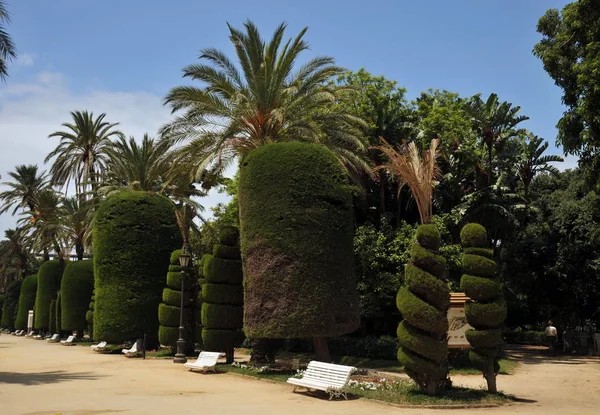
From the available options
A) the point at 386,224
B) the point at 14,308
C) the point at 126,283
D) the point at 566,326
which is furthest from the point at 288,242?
the point at 14,308

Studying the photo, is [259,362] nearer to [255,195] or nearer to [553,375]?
[255,195]

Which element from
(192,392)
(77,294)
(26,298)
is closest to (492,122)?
(192,392)

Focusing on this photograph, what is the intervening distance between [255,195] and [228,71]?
5.21 metres

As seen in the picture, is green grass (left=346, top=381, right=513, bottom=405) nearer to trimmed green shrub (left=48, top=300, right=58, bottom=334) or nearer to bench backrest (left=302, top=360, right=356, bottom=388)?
bench backrest (left=302, top=360, right=356, bottom=388)

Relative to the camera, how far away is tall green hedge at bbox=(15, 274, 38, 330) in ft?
160

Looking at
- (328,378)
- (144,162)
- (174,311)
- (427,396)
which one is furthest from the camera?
(144,162)

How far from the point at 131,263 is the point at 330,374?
16.3 m

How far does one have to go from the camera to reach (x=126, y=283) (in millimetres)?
26891

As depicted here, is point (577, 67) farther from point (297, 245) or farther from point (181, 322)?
point (181, 322)

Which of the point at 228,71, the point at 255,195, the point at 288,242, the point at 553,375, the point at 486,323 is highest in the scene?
the point at 228,71

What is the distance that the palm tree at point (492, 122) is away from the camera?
26.9 meters

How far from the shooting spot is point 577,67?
1591 centimetres

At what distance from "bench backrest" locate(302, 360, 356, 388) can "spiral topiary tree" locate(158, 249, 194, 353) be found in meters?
11.8

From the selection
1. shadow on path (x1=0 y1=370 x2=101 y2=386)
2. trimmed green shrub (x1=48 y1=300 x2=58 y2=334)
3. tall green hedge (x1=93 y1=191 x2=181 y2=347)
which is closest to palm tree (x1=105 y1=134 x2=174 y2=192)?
tall green hedge (x1=93 y1=191 x2=181 y2=347)
